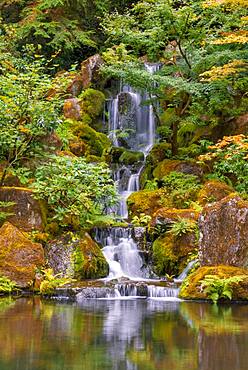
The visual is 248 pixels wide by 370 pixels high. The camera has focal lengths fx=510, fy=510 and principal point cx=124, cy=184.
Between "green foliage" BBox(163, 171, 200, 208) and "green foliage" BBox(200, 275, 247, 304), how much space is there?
503cm

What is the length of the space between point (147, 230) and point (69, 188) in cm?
250

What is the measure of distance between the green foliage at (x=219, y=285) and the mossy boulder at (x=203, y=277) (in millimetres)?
127

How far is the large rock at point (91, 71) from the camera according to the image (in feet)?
72.2

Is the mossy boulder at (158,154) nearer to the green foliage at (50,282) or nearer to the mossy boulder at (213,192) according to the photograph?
the mossy boulder at (213,192)

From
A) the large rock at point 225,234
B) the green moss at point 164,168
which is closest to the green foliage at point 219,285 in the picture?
the large rock at point 225,234

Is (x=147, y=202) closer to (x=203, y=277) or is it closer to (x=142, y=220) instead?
(x=142, y=220)

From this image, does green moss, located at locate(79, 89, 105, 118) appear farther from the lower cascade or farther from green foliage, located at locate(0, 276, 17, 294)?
green foliage, located at locate(0, 276, 17, 294)

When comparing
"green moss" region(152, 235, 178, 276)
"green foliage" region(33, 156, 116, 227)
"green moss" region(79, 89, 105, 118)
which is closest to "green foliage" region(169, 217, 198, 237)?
"green moss" region(152, 235, 178, 276)

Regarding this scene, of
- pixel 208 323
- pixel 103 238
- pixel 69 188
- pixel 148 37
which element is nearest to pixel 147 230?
pixel 103 238

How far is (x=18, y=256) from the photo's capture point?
1100cm

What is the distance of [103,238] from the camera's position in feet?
45.0

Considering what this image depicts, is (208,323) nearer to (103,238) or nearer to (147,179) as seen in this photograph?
(103,238)

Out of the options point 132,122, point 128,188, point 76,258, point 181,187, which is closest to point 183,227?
point 76,258

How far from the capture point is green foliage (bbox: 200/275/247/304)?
9625 millimetres
